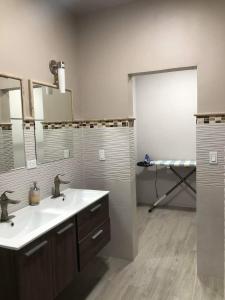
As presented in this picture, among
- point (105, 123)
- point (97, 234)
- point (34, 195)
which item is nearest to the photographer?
point (34, 195)

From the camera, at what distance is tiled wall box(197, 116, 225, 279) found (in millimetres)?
2307

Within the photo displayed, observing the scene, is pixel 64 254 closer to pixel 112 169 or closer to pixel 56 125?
pixel 112 169

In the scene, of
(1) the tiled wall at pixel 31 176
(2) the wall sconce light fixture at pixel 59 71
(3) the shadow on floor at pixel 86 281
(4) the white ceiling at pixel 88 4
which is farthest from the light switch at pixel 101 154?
(4) the white ceiling at pixel 88 4

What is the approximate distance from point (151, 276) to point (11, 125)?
188cm

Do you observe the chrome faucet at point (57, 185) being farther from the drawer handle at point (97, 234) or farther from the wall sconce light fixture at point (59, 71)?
the wall sconce light fixture at point (59, 71)

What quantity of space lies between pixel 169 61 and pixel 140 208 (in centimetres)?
279

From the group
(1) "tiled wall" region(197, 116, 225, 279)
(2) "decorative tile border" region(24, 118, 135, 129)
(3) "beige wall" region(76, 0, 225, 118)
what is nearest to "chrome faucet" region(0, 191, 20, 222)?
(2) "decorative tile border" region(24, 118, 135, 129)

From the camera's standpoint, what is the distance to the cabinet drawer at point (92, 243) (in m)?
2.03

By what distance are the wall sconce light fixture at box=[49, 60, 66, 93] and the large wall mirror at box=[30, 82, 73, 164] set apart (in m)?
0.08

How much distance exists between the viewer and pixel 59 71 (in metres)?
2.39

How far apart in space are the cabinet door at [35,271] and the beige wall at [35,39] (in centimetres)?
127

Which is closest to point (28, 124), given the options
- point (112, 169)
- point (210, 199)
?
point (112, 169)

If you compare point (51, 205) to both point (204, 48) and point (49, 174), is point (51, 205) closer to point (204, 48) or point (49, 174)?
point (49, 174)

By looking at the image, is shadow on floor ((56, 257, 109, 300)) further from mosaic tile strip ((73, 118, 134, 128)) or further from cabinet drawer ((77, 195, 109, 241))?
mosaic tile strip ((73, 118, 134, 128))
